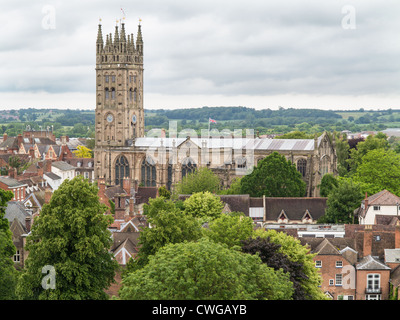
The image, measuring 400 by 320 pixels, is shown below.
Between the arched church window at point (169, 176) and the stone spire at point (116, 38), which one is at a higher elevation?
the stone spire at point (116, 38)

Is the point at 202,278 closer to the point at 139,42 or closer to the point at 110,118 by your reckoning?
the point at 110,118

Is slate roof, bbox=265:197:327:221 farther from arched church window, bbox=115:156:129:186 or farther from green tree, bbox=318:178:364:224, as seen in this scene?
arched church window, bbox=115:156:129:186

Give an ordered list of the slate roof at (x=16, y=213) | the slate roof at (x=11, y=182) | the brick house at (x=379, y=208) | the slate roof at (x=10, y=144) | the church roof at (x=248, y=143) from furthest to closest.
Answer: the slate roof at (x=10, y=144)
the church roof at (x=248, y=143)
the slate roof at (x=11, y=182)
the brick house at (x=379, y=208)
the slate roof at (x=16, y=213)

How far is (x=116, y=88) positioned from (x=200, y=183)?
1258 inches

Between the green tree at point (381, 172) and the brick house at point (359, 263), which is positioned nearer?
the brick house at point (359, 263)

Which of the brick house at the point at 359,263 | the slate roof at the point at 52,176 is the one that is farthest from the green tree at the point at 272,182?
the slate roof at the point at 52,176

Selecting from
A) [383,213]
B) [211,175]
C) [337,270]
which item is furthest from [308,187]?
[337,270]

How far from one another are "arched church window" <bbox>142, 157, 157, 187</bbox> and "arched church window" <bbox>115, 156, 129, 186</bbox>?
3.05 meters

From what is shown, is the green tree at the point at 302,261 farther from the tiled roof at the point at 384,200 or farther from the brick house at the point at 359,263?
the tiled roof at the point at 384,200

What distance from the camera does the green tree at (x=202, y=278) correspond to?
2680cm

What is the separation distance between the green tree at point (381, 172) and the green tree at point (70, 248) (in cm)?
5430

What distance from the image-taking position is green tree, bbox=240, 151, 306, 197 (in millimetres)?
77312

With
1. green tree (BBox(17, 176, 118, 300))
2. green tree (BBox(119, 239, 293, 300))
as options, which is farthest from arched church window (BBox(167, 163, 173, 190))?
green tree (BBox(119, 239, 293, 300))
